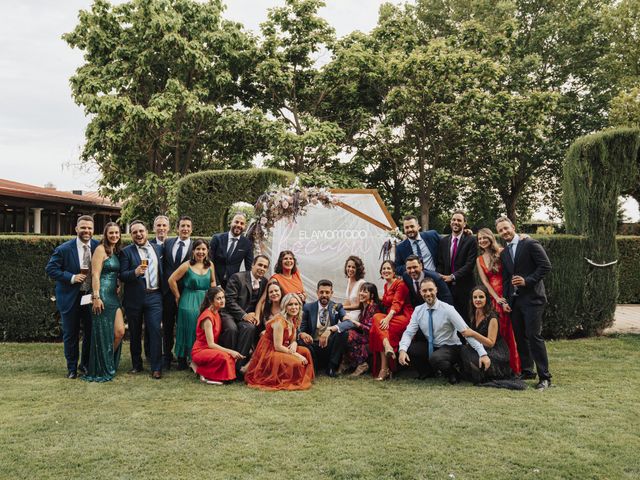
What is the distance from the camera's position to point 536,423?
13.6ft

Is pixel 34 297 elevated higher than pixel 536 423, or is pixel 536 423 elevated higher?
pixel 34 297

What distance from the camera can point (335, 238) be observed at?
7.58 m

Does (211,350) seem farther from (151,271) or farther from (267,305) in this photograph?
(151,271)

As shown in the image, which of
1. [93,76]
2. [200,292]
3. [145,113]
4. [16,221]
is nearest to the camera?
[200,292]

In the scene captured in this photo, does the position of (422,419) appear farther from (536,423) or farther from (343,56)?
(343,56)

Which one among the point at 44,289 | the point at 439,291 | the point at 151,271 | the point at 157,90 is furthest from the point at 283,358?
the point at 157,90

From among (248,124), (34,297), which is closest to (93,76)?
(248,124)

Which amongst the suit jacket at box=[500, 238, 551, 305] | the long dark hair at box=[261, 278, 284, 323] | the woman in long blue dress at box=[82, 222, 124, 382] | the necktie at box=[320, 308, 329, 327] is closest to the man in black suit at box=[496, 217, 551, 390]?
the suit jacket at box=[500, 238, 551, 305]

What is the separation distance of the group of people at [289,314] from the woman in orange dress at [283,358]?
1 centimetres

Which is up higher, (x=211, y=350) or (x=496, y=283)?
(x=496, y=283)

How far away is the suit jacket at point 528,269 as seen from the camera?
553 cm

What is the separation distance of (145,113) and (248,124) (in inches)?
124

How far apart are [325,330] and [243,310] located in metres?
0.97

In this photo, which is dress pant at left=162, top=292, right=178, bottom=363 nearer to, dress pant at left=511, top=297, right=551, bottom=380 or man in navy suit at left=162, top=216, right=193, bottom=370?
man in navy suit at left=162, top=216, right=193, bottom=370
